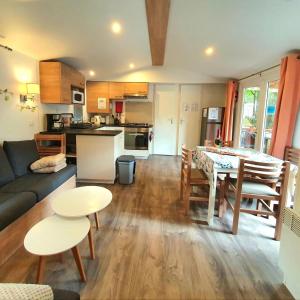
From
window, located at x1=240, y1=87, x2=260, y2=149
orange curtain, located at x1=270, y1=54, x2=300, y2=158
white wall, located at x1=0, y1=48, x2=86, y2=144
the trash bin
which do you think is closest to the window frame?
window, located at x1=240, y1=87, x2=260, y2=149

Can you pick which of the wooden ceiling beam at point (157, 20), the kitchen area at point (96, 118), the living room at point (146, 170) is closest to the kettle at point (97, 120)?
→ the kitchen area at point (96, 118)

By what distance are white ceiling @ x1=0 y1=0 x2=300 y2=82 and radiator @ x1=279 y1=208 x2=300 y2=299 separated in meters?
2.06

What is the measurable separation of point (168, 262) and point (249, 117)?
12.7 ft

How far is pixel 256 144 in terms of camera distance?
4188 millimetres

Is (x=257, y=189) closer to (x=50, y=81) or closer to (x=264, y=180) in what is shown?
(x=264, y=180)

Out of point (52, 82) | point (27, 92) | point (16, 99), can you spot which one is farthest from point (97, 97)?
point (16, 99)

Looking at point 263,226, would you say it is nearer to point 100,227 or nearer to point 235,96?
point 100,227

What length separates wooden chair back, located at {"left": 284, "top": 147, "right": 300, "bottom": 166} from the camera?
281 centimetres

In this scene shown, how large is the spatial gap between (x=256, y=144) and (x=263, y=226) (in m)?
2.08

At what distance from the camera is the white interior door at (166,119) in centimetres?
597

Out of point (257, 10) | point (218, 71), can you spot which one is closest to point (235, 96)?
point (218, 71)

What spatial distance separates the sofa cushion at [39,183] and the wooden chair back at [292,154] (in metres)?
2.99

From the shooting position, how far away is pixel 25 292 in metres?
0.90

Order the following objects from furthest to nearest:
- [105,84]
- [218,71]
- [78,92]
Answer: [105,84] < [218,71] < [78,92]
